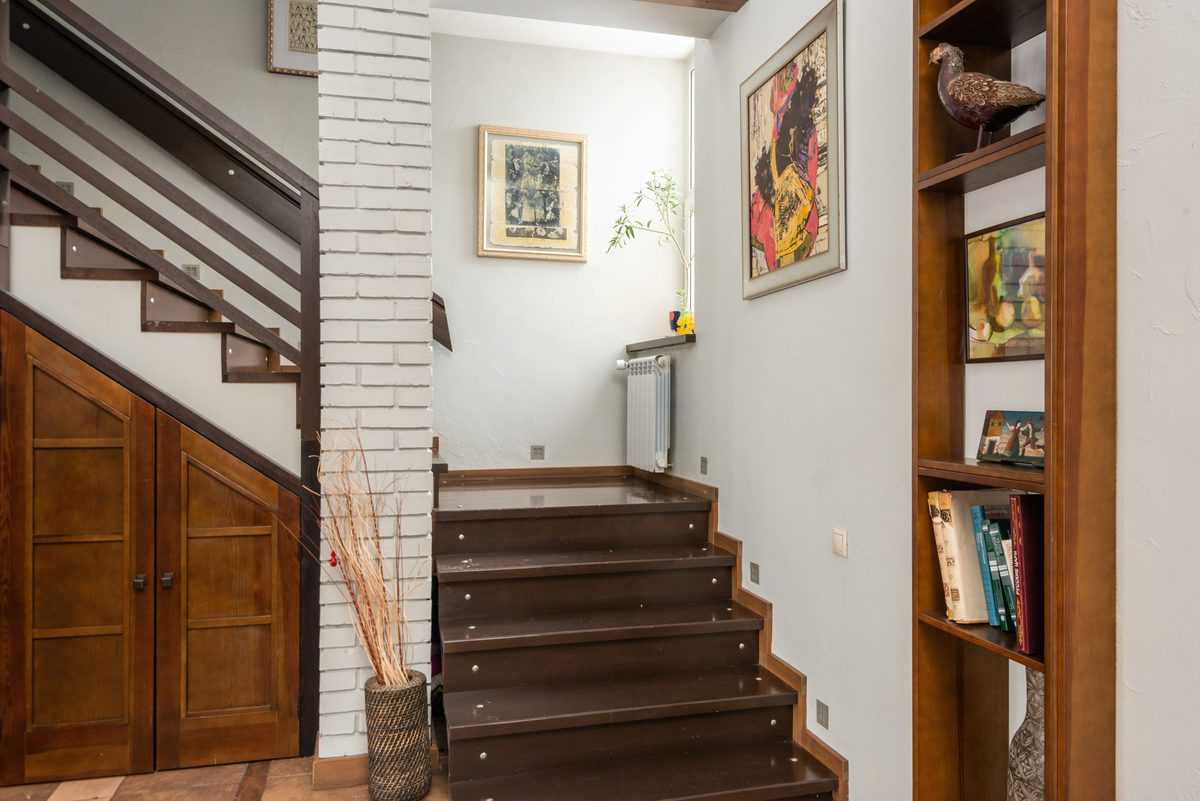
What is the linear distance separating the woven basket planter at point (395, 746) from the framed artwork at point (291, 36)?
11.1 ft

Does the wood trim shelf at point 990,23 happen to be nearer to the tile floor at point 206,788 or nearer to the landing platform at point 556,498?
the landing platform at point 556,498

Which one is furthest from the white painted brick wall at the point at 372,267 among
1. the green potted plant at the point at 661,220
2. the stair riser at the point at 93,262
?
the green potted plant at the point at 661,220

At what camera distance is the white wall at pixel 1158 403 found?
125 centimetres

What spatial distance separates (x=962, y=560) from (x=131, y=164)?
2945mm

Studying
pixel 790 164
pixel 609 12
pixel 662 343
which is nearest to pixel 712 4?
pixel 609 12

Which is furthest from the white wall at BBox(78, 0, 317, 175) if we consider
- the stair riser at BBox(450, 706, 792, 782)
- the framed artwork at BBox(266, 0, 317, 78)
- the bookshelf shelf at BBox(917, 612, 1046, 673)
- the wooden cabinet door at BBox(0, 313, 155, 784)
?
the bookshelf shelf at BBox(917, 612, 1046, 673)

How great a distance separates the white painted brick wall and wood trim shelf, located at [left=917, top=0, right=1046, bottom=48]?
5.61 ft

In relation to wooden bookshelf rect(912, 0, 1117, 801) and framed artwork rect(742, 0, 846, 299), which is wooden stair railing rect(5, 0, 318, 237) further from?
wooden bookshelf rect(912, 0, 1117, 801)

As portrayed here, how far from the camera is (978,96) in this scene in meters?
1.53

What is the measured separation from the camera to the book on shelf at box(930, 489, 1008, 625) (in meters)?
1.59

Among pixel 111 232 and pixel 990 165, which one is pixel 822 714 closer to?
pixel 990 165

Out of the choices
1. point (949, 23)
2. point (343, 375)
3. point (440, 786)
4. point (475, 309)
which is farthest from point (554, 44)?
point (440, 786)

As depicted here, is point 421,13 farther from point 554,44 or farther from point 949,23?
point 554,44

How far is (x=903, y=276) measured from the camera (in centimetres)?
215
